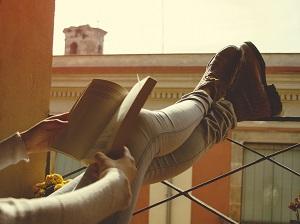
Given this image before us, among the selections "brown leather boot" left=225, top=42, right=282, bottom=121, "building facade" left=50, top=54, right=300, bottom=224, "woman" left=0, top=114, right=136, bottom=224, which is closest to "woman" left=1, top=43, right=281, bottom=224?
"brown leather boot" left=225, top=42, right=282, bottom=121

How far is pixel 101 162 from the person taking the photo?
942mm

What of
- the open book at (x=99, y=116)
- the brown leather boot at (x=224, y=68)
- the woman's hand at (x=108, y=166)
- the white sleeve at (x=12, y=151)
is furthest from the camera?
the brown leather boot at (x=224, y=68)

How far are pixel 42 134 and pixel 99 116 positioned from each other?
0.22 metres

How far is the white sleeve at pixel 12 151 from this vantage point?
1228 mm

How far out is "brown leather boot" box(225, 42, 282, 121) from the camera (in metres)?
1.79

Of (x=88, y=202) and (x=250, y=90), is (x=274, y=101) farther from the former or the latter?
(x=88, y=202)

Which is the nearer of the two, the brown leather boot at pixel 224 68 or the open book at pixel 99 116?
the open book at pixel 99 116

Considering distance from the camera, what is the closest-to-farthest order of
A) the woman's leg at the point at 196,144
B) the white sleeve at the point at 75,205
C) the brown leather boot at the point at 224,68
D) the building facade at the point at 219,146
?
the white sleeve at the point at 75,205 < the woman's leg at the point at 196,144 < the brown leather boot at the point at 224,68 < the building facade at the point at 219,146

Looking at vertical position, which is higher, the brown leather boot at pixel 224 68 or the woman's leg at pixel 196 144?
the brown leather boot at pixel 224 68

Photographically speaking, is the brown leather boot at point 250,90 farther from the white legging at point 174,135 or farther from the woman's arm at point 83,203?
the woman's arm at point 83,203

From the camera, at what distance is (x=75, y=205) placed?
748 mm

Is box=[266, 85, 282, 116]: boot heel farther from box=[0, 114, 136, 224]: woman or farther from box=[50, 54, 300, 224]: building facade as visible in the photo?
box=[50, 54, 300, 224]: building facade

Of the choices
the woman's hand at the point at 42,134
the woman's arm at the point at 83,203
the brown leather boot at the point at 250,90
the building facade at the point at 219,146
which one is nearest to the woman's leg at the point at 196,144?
the brown leather boot at the point at 250,90

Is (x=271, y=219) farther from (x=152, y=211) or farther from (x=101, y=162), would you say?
(x=101, y=162)
